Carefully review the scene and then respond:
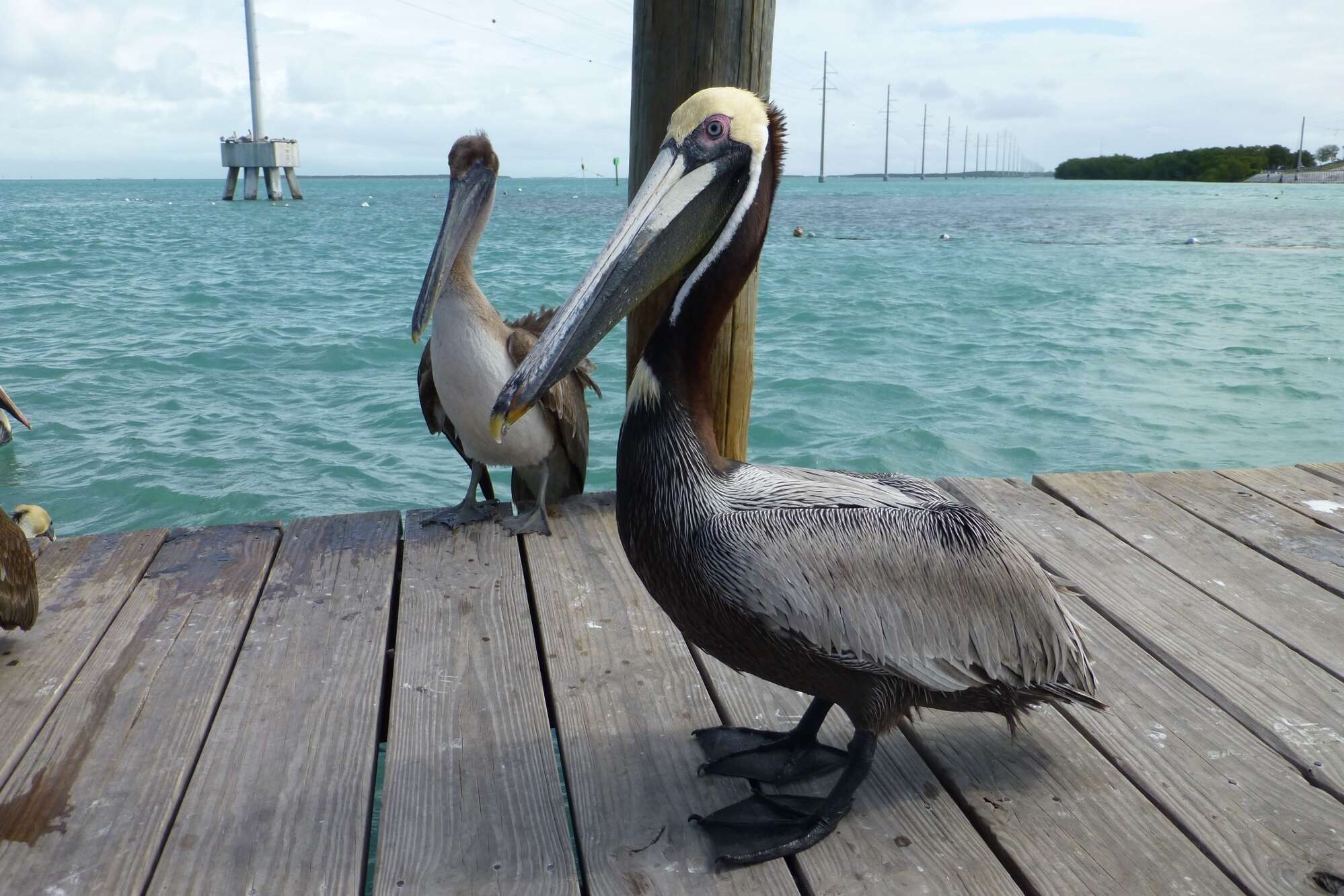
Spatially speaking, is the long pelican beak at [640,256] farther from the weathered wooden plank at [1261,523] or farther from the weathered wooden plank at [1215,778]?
the weathered wooden plank at [1261,523]

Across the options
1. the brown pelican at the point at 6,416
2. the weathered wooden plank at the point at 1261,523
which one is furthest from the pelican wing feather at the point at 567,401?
the weathered wooden plank at the point at 1261,523

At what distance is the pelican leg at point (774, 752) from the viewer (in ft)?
6.48

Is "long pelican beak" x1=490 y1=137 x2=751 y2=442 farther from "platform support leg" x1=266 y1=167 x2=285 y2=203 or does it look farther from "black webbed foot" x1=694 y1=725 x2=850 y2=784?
"platform support leg" x1=266 y1=167 x2=285 y2=203

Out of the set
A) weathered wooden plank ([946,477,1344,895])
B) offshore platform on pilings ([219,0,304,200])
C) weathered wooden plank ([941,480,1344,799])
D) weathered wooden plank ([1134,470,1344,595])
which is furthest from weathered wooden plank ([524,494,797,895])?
offshore platform on pilings ([219,0,304,200])

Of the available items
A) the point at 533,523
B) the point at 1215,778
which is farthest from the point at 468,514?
the point at 1215,778

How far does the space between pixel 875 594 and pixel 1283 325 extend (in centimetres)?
1480

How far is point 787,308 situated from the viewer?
15.0m

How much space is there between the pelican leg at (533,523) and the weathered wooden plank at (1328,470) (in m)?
2.69

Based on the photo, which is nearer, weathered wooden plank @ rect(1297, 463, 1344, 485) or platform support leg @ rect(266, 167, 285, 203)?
weathered wooden plank @ rect(1297, 463, 1344, 485)

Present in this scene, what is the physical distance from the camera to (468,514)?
3.33 m

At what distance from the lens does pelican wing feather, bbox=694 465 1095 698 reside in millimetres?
1695

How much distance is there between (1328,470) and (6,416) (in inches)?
309

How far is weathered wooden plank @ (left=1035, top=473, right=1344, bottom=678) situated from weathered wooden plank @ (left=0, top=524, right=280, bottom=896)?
98.2 inches

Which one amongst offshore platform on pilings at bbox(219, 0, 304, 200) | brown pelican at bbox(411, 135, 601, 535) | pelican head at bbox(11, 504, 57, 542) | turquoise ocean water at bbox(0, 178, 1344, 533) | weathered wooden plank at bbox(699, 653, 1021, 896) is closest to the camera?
weathered wooden plank at bbox(699, 653, 1021, 896)
